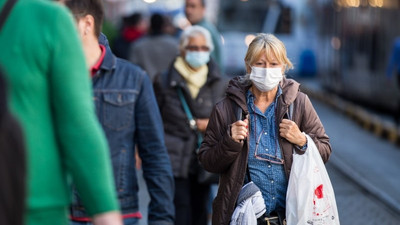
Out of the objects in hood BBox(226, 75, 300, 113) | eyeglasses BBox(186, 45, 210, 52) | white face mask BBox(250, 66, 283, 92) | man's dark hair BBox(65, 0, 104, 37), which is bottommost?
eyeglasses BBox(186, 45, 210, 52)

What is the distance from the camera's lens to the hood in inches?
174

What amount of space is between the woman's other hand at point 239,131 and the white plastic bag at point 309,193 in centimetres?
26

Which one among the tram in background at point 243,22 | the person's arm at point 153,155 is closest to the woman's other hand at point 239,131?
the person's arm at point 153,155

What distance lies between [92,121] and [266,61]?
207 cm

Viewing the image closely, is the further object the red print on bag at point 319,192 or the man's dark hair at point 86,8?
the red print on bag at point 319,192

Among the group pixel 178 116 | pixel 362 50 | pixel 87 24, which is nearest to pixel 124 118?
pixel 87 24

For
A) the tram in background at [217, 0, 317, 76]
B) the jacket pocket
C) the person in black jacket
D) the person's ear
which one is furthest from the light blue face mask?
the tram in background at [217, 0, 317, 76]

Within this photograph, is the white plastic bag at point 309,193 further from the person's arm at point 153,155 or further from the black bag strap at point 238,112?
the person's arm at point 153,155

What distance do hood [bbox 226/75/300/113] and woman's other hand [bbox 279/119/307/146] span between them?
5.8 inches

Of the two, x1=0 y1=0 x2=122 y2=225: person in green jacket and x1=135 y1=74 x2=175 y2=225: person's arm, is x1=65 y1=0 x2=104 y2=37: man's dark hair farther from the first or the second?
x1=0 y1=0 x2=122 y2=225: person in green jacket

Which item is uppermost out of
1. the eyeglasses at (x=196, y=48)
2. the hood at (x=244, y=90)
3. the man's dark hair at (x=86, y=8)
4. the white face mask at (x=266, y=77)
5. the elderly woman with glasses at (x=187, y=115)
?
the man's dark hair at (x=86, y=8)

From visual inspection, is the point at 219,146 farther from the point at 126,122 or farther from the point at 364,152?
the point at 364,152

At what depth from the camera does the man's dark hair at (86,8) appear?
11.3 feet

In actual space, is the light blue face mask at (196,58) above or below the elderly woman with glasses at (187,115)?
above
